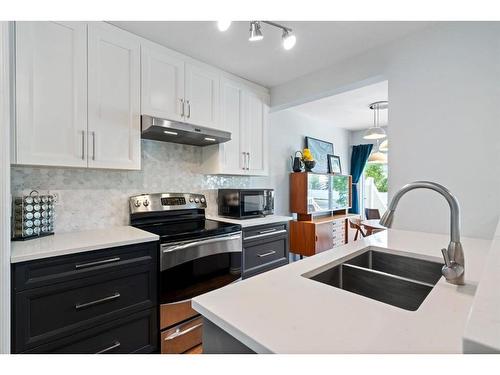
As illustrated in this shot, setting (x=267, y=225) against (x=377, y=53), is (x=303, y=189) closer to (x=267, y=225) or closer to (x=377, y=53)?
(x=267, y=225)

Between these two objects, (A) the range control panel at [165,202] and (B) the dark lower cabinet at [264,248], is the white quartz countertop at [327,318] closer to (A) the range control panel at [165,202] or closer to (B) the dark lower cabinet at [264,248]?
(B) the dark lower cabinet at [264,248]

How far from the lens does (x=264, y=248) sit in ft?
8.03

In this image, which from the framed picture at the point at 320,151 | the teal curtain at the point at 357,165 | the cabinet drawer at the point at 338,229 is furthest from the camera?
the teal curtain at the point at 357,165

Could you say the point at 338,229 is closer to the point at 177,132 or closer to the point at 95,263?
the point at 177,132

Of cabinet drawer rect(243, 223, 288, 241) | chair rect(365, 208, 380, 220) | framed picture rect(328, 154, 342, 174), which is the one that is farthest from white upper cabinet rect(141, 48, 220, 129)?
chair rect(365, 208, 380, 220)

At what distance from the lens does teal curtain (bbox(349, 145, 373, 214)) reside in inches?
213

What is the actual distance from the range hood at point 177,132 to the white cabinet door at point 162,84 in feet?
0.52

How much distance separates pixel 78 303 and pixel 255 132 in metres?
2.26

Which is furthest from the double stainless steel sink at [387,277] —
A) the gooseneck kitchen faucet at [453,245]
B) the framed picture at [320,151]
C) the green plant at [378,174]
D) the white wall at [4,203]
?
the green plant at [378,174]

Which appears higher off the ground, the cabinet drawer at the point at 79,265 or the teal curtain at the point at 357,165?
the teal curtain at the point at 357,165

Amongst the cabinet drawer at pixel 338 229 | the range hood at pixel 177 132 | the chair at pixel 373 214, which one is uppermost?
the range hood at pixel 177 132

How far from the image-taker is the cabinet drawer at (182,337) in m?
1.68

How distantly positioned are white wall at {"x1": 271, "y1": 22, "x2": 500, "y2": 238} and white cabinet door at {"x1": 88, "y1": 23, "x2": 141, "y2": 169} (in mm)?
2039

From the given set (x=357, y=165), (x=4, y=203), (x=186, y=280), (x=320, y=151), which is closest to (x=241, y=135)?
(x=186, y=280)
